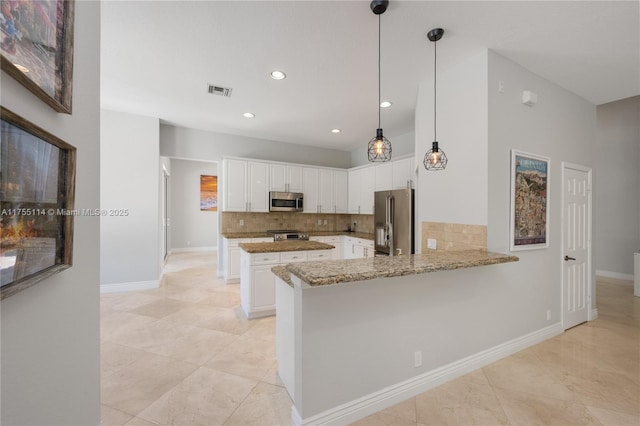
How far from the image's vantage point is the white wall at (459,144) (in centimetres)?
250

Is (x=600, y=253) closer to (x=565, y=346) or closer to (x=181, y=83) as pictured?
(x=565, y=346)

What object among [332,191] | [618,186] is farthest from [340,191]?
[618,186]

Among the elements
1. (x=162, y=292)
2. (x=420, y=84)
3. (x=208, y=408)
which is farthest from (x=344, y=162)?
(x=208, y=408)

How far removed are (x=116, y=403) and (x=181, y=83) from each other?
10.7 ft

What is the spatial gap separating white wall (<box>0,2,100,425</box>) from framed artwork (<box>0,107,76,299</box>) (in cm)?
6

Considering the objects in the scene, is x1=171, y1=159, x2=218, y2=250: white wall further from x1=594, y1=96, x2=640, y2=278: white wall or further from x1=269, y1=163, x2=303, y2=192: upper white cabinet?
x1=594, y1=96, x2=640, y2=278: white wall

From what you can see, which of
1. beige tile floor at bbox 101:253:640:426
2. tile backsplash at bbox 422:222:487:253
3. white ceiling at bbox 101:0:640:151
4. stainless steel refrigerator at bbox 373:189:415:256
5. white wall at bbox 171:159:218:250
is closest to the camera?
beige tile floor at bbox 101:253:640:426

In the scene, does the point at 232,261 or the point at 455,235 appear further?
the point at 232,261

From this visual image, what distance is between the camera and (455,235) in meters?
2.71

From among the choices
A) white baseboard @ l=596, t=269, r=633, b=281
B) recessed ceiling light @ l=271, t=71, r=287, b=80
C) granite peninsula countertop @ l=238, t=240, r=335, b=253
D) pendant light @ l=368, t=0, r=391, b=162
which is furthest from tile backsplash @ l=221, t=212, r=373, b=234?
white baseboard @ l=596, t=269, r=633, b=281

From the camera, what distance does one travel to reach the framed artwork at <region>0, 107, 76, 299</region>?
70 cm

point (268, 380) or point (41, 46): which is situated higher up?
point (41, 46)

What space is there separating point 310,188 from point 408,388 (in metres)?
4.49

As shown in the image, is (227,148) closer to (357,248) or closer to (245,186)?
(245,186)
